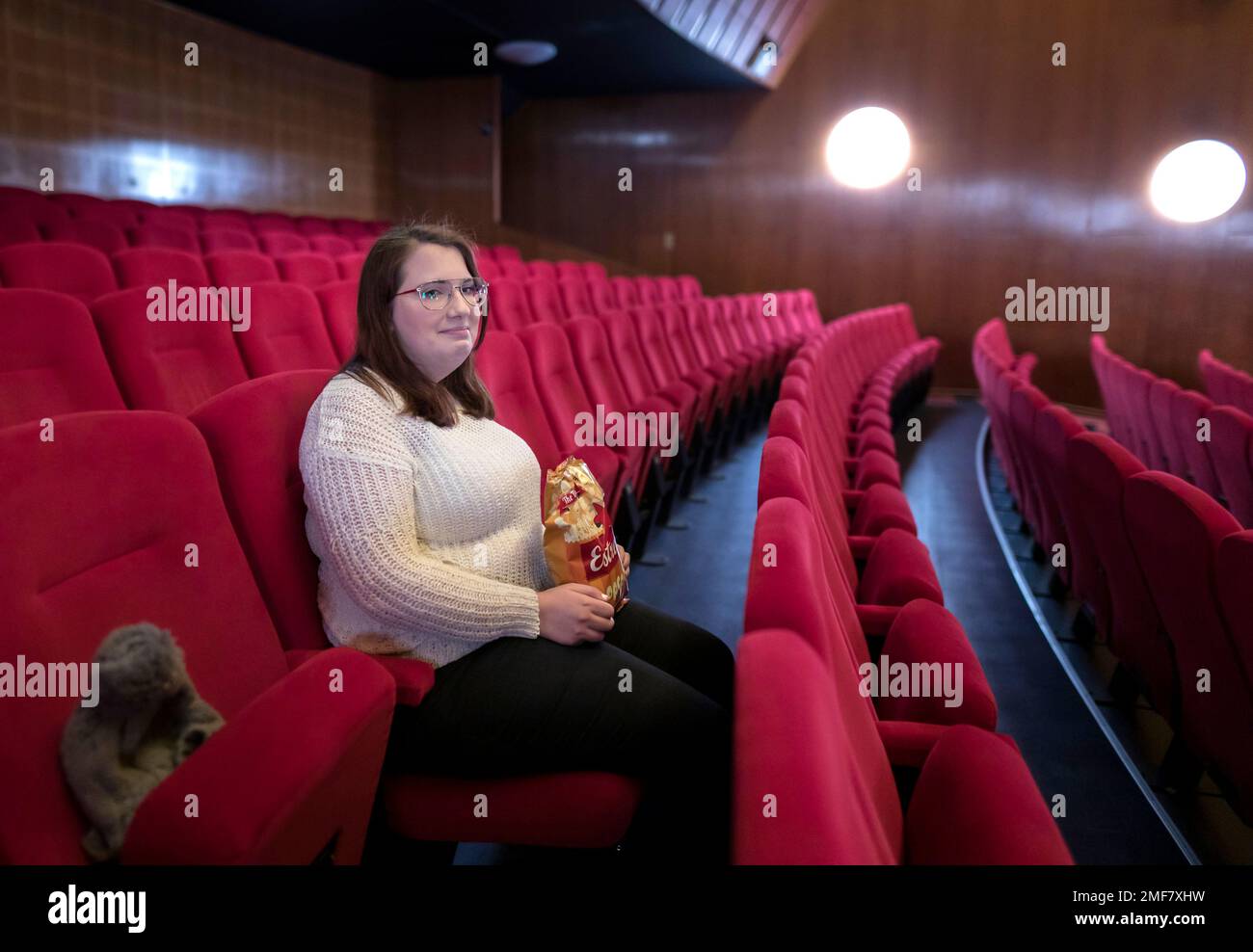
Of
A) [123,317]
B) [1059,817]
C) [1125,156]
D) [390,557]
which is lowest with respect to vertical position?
[1059,817]

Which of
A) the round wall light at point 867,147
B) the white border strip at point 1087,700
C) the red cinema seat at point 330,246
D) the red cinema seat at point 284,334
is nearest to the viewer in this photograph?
the white border strip at point 1087,700

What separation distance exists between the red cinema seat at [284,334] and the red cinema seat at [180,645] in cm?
101

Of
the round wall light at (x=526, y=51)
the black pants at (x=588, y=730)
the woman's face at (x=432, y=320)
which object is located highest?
the round wall light at (x=526, y=51)

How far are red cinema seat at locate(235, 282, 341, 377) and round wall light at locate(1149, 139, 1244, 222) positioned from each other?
218 inches

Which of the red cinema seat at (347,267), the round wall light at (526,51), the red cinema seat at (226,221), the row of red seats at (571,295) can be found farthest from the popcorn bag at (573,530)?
the round wall light at (526,51)

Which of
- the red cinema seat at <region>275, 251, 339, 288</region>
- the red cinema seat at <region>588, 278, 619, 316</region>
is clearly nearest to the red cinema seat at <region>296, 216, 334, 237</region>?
the red cinema seat at <region>588, 278, 619, 316</region>

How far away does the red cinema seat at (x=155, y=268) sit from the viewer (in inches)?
80.8

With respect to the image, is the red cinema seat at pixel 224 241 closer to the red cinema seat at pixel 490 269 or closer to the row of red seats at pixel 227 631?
the red cinema seat at pixel 490 269

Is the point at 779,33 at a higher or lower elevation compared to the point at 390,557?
higher

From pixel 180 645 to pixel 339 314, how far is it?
1387 mm

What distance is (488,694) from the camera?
87 cm

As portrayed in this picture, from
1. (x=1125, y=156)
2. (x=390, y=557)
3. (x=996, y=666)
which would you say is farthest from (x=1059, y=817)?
(x=1125, y=156)

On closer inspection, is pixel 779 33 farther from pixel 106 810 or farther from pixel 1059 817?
pixel 106 810
